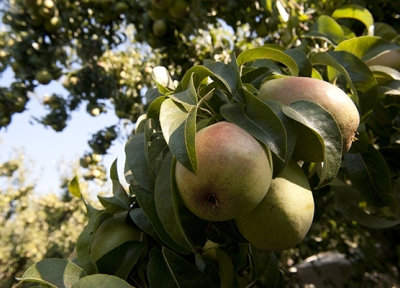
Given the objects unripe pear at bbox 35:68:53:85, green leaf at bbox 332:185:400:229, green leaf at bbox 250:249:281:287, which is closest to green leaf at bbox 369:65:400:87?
green leaf at bbox 332:185:400:229

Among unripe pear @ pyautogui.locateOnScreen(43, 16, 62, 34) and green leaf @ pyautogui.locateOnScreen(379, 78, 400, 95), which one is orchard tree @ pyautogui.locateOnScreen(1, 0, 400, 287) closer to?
green leaf @ pyautogui.locateOnScreen(379, 78, 400, 95)

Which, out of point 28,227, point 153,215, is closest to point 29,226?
point 28,227

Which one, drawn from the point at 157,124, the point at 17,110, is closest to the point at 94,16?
the point at 17,110

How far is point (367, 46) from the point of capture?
1066mm

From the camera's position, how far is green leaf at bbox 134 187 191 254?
694mm

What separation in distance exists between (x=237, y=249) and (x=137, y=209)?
29 centimetres

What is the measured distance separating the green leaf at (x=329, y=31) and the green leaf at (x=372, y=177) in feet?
1.32

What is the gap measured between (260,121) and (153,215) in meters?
0.28

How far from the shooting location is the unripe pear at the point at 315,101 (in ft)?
2.31

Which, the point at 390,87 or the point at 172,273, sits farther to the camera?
the point at 390,87

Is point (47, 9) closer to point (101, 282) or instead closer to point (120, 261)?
point (120, 261)

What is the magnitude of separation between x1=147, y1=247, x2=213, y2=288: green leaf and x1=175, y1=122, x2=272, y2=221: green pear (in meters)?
0.18

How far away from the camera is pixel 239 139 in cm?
63

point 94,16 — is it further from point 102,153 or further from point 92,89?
point 102,153
